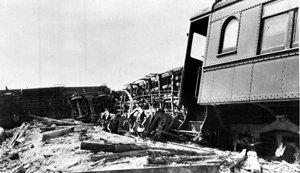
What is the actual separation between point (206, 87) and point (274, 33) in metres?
2.06

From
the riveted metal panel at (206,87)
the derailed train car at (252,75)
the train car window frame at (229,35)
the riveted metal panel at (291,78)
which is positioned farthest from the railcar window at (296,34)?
the riveted metal panel at (206,87)

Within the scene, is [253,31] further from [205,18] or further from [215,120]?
[215,120]

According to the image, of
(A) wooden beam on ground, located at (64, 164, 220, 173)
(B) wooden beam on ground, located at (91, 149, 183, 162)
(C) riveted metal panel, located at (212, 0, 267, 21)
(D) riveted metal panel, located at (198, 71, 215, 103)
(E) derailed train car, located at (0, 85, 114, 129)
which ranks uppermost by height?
(C) riveted metal panel, located at (212, 0, 267, 21)

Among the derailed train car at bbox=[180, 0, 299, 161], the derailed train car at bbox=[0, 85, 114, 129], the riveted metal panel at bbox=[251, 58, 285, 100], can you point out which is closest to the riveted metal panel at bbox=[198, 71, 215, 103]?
the derailed train car at bbox=[180, 0, 299, 161]

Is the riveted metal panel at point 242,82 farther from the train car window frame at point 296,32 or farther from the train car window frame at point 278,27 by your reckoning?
the train car window frame at point 296,32

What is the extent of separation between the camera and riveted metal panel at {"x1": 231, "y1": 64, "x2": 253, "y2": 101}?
546 centimetres

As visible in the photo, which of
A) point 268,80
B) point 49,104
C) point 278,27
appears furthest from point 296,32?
point 49,104

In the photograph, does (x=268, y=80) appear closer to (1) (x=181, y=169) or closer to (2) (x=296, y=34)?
(2) (x=296, y=34)

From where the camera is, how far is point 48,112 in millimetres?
21906

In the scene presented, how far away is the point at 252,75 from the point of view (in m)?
5.41

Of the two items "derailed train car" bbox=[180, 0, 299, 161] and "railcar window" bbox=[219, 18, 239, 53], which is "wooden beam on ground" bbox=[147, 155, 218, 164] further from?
"railcar window" bbox=[219, 18, 239, 53]

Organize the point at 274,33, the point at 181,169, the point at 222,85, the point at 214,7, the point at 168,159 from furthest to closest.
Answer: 1. the point at 214,7
2. the point at 222,85
3. the point at 274,33
4. the point at 168,159
5. the point at 181,169

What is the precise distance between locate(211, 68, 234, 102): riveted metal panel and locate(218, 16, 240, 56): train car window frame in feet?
1.58

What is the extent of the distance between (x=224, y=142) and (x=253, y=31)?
3.23m
